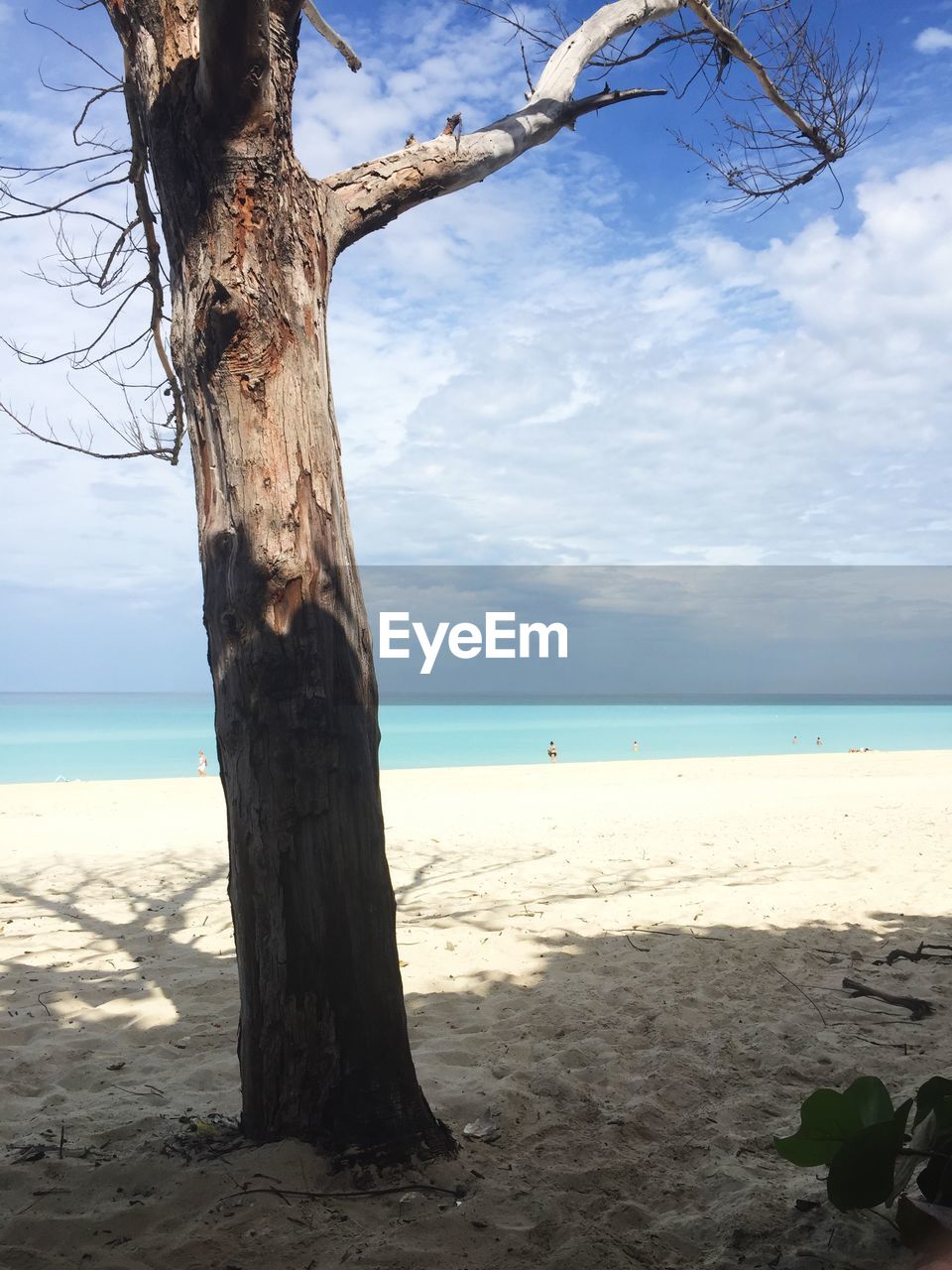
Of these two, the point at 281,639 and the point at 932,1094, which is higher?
the point at 281,639

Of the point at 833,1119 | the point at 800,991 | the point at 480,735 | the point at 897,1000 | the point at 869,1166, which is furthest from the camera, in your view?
the point at 480,735

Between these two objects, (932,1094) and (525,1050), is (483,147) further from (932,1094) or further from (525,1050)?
(525,1050)

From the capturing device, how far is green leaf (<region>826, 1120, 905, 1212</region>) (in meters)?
1.83

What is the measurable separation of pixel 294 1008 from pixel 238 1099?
1.08 m

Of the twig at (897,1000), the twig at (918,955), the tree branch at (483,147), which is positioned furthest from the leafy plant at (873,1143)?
the twig at (918,955)

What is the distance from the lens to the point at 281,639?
269 cm

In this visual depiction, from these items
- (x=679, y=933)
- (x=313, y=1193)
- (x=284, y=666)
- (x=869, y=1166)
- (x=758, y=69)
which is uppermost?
(x=758, y=69)

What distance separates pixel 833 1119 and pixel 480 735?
63.7 meters

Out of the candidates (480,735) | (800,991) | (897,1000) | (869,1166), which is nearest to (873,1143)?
(869,1166)

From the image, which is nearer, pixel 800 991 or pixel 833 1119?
pixel 833 1119

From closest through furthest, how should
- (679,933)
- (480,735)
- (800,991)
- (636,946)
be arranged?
(800,991), (636,946), (679,933), (480,735)

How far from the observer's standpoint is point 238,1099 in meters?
3.45

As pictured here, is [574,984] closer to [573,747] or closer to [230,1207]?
[230,1207]

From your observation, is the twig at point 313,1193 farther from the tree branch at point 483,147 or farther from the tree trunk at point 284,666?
the tree branch at point 483,147
